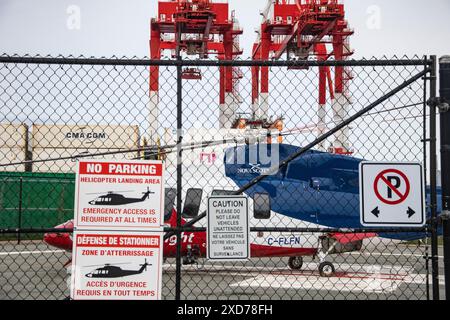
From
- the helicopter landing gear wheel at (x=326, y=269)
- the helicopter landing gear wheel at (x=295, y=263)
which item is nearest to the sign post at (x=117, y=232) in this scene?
the helicopter landing gear wheel at (x=326, y=269)

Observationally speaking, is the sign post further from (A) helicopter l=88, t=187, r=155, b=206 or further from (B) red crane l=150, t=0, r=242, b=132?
(B) red crane l=150, t=0, r=242, b=132

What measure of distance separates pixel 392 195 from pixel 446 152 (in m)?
0.59

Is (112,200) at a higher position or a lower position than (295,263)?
higher

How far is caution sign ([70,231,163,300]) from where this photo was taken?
153 inches

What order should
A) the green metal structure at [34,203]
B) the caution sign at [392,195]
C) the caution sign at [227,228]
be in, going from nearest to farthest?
the caution sign at [227,228]
the caution sign at [392,195]
the green metal structure at [34,203]

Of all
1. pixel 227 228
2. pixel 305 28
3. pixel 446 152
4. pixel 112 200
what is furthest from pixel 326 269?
pixel 305 28

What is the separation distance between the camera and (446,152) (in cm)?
422

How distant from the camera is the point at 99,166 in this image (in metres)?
3.96

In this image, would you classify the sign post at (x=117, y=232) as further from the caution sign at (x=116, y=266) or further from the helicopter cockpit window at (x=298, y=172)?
the helicopter cockpit window at (x=298, y=172)

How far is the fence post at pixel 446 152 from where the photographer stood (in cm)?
418

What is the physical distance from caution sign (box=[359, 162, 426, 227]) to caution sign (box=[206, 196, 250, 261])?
1014mm

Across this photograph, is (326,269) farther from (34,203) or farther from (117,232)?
(34,203)

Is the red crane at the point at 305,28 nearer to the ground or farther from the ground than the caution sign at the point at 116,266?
farther from the ground
